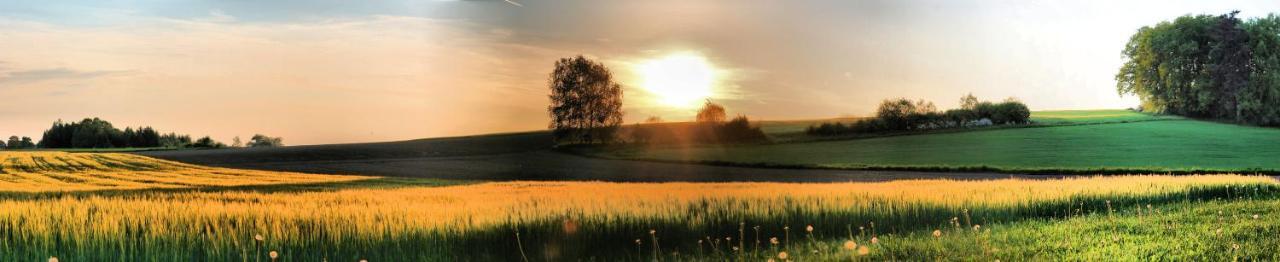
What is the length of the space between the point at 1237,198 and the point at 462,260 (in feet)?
36.1

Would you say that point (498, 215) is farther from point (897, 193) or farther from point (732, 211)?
point (897, 193)

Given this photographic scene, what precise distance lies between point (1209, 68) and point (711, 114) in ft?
79.1

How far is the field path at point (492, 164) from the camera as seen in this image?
25.4m

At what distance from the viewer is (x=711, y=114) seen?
109 ft

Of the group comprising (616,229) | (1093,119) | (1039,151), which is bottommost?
(1039,151)

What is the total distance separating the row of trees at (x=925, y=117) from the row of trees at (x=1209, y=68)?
5.70 m

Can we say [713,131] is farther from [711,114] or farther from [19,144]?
[19,144]

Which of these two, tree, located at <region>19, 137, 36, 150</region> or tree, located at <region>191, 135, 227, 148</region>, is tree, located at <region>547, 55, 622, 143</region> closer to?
tree, located at <region>19, 137, 36, 150</region>

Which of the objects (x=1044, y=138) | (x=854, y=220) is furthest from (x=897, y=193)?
(x=1044, y=138)

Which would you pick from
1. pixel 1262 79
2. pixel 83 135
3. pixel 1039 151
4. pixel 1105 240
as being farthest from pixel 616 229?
pixel 1262 79

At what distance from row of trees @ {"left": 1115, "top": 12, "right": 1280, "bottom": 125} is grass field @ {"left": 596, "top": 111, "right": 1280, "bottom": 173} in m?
1.05

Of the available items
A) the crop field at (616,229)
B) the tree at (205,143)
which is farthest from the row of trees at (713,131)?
the tree at (205,143)

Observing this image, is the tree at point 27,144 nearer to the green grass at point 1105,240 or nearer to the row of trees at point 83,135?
the row of trees at point 83,135

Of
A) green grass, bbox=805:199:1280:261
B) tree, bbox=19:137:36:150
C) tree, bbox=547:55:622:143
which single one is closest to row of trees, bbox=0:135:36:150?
tree, bbox=19:137:36:150
